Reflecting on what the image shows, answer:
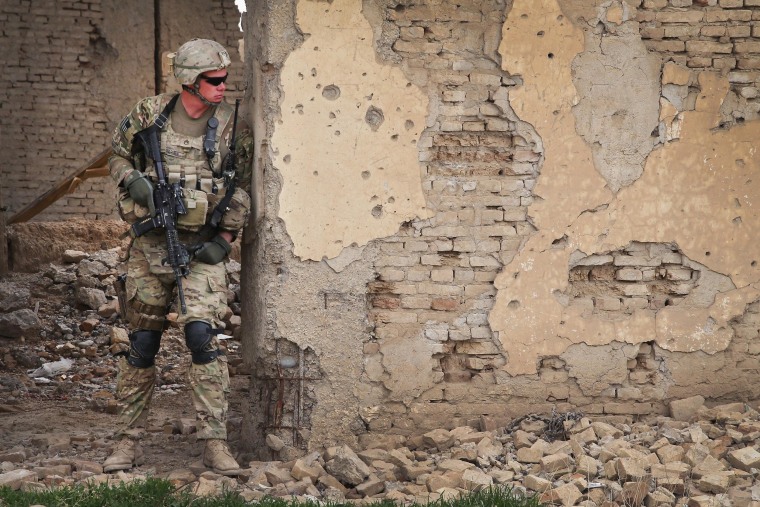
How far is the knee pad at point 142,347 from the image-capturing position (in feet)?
17.7

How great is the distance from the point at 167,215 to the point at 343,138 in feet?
3.14

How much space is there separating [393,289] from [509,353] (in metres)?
0.69

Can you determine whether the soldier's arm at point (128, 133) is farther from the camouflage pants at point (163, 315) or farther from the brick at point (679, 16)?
the brick at point (679, 16)

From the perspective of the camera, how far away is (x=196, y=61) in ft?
17.3

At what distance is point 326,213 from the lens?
543 centimetres

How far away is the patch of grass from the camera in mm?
4336

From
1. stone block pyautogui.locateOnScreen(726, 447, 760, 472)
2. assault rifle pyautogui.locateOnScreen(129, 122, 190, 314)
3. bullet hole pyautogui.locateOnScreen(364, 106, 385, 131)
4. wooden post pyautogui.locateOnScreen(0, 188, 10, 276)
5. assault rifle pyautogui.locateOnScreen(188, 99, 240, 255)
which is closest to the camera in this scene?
stone block pyautogui.locateOnScreen(726, 447, 760, 472)

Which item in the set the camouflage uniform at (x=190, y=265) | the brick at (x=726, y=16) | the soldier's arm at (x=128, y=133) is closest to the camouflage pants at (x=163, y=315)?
the camouflage uniform at (x=190, y=265)

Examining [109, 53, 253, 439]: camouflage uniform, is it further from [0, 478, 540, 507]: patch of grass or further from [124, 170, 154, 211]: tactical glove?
[0, 478, 540, 507]: patch of grass

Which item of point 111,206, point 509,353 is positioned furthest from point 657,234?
point 111,206

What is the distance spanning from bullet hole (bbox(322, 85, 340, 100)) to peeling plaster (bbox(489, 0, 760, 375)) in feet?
2.85

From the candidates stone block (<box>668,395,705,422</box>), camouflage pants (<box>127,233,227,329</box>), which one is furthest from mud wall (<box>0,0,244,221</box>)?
stone block (<box>668,395,705,422</box>)

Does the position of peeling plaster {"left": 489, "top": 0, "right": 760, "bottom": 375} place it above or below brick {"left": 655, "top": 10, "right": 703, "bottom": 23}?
below

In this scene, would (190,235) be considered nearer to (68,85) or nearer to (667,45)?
(667,45)
